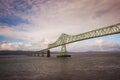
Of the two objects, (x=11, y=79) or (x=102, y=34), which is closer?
(x=11, y=79)

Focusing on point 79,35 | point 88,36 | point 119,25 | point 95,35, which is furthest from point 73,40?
point 119,25

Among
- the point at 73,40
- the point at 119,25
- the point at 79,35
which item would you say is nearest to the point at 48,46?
the point at 73,40

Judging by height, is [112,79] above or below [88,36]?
below

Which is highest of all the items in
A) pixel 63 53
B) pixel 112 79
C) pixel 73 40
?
pixel 73 40

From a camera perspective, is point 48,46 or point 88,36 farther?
point 48,46

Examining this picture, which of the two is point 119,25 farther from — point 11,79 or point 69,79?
point 11,79

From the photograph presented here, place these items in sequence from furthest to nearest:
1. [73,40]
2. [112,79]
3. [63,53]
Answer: [63,53] < [73,40] < [112,79]

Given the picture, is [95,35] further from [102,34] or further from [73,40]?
[73,40]

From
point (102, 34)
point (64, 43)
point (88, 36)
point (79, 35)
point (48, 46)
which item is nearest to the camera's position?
point (102, 34)

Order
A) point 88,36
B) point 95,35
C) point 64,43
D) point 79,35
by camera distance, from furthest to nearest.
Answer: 1. point 64,43
2. point 79,35
3. point 88,36
4. point 95,35
